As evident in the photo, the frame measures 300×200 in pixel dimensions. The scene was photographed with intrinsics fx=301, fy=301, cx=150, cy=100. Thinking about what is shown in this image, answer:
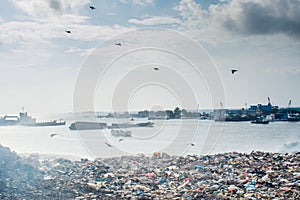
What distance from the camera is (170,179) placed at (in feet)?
23.4

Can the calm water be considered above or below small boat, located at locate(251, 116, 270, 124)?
below

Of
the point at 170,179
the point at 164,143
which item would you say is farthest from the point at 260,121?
the point at 170,179

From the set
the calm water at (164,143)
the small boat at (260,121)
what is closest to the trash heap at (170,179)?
the calm water at (164,143)

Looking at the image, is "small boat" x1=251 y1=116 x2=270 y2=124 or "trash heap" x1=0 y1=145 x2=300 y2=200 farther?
"small boat" x1=251 y1=116 x2=270 y2=124

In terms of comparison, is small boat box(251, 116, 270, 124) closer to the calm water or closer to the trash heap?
the calm water

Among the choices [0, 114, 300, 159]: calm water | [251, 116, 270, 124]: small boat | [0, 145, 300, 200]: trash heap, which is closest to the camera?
[0, 145, 300, 200]: trash heap

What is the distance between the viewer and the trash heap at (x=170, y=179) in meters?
5.82

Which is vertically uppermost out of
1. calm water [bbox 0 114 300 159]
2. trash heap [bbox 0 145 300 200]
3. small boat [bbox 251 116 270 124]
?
small boat [bbox 251 116 270 124]

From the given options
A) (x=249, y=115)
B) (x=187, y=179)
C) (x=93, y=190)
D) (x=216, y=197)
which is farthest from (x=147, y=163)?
(x=249, y=115)

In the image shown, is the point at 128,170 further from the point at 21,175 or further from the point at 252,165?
the point at 252,165

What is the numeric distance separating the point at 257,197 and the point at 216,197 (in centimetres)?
72

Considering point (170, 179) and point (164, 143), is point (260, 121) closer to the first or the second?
point (164, 143)

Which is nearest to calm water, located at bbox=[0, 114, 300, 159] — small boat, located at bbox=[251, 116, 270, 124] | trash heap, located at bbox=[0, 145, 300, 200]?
trash heap, located at bbox=[0, 145, 300, 200]

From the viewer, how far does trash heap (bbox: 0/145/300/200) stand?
5824mm
